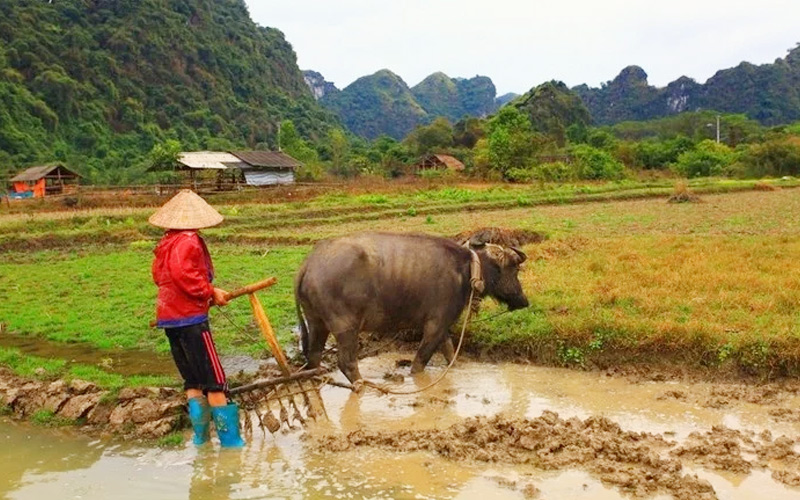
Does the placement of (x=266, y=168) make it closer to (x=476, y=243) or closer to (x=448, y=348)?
(x=476, y=243)

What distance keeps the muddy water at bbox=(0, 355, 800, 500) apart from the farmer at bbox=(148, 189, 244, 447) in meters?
0.34

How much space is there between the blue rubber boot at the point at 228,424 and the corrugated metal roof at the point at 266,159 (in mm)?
43734

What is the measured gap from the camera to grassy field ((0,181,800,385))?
8086 millimetres

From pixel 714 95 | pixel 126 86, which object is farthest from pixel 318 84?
pixel 126 86

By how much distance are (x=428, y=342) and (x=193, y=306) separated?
286cm

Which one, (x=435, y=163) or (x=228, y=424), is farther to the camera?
(x=435, y=163)

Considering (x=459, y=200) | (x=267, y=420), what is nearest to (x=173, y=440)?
(x=267, y=420)

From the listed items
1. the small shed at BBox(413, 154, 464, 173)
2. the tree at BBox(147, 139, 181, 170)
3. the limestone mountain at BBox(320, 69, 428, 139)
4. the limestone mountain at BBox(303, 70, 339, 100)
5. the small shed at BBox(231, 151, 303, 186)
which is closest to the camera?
the tree at BBox(147, 139, 181, 170)

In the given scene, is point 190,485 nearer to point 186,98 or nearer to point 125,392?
point 125,392

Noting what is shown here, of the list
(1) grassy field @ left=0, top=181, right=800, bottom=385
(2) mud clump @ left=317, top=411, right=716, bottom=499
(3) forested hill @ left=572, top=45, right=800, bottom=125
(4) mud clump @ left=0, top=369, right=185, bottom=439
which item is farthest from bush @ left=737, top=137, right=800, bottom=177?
(3) forested hill @ left=572, top=45, right=800, bottom=125

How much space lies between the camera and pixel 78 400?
7.09 meters

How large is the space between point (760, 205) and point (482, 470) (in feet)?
81.6

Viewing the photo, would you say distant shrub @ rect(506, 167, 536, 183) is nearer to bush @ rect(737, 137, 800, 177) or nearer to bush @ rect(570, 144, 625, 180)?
bush @ rect(570, 144, 625, 180)

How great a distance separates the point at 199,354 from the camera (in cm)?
606
